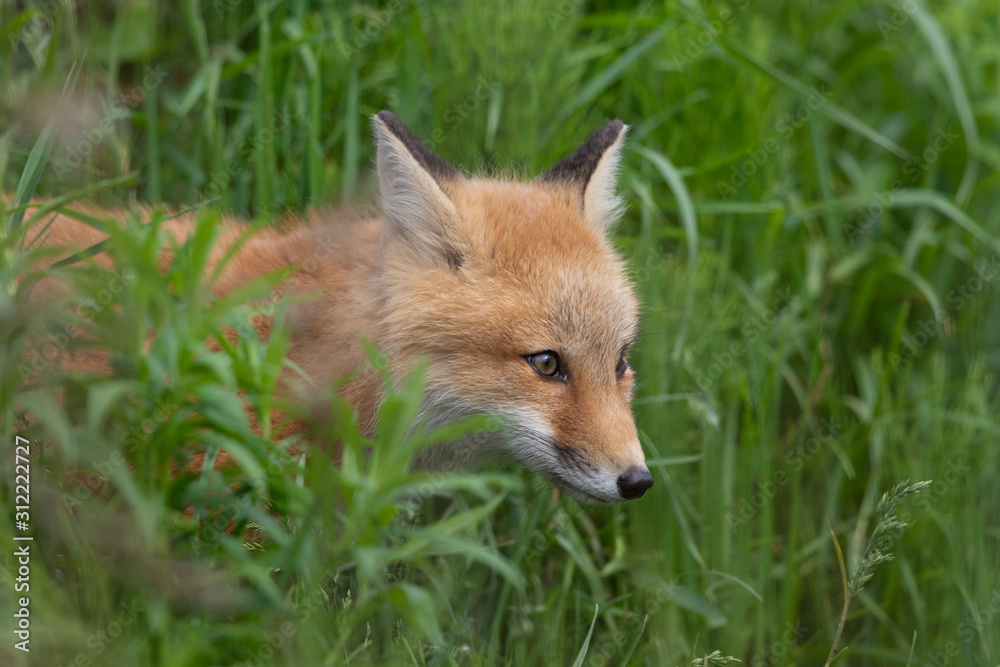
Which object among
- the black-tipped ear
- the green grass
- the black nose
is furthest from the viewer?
the black-tipped ear

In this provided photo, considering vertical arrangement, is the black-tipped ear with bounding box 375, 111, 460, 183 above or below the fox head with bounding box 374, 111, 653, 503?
above

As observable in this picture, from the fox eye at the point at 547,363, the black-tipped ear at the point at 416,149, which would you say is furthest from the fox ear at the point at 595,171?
the fox eye at the point at 547,363

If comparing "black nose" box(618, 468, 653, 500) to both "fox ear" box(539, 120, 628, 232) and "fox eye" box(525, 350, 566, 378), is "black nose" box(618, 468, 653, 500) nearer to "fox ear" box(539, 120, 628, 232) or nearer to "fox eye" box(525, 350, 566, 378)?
"fox eye" box(525, 350, 566, 378)

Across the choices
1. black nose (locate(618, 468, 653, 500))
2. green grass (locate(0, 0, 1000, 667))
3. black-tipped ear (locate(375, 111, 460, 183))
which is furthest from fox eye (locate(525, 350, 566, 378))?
black-tipped ear (locate(375, 111, 460, 183))

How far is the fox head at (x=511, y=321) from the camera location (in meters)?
3.23

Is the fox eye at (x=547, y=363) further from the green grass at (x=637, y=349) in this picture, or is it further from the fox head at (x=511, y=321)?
the green grass at (x=637, y=349)

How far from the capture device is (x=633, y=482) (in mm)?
3080

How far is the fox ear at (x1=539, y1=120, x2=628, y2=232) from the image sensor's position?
12.9 ft

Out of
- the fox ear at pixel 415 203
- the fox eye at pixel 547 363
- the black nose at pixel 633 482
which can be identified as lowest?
the black nose at pixel 633 482

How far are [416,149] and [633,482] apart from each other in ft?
4.95

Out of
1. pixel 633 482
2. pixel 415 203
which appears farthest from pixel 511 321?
pixel 633 482

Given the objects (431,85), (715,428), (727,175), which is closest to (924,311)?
(727,175)

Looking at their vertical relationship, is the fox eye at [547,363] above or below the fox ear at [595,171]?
below

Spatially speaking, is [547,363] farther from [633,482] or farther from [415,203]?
[415,203]
